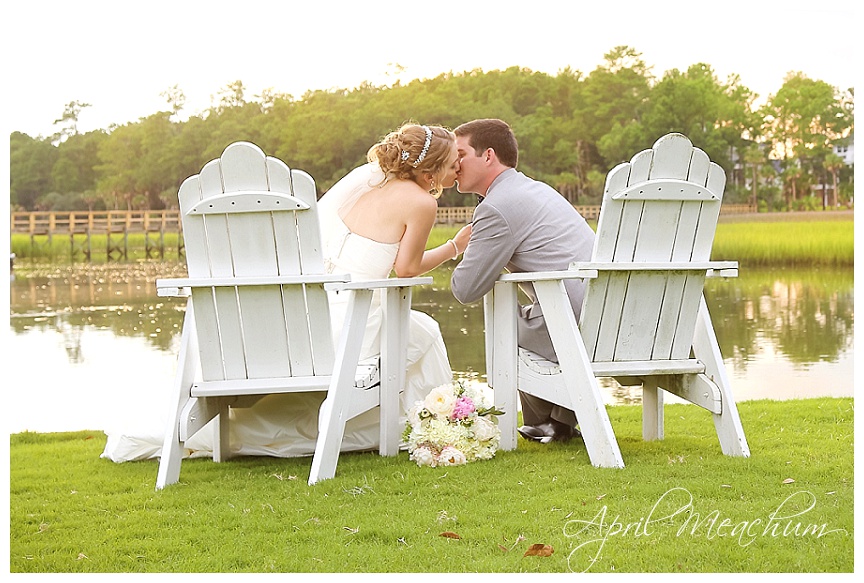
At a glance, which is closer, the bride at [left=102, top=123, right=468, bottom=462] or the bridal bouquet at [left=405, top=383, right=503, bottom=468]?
the bridal bouquet at [left=405, top=383, right=503, bottom=468]

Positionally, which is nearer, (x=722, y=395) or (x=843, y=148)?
(x=722, y=395)

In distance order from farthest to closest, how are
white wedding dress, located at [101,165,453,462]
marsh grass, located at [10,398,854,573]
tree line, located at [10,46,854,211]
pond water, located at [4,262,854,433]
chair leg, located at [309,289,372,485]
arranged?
1. tree line, located at [10,46,854,211]
2. pond water, located at [4,262,854,433]
3. white wedding dress, located at [101,165,453,462]
4. chair leg, located at [309,289,372,485]
5. marsh grass, located at [10,398,854,573]

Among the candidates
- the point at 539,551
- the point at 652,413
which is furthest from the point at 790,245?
the point at 539,551

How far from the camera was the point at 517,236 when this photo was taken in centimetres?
352

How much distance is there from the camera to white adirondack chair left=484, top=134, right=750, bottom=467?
3.16 m

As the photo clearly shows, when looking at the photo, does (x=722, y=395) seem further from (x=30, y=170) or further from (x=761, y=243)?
(x=30, y=170)

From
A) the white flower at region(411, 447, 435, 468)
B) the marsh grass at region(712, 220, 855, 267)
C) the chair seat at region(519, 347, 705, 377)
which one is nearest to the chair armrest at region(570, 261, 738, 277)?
the chair seat at region(519, 347, 705, 377)

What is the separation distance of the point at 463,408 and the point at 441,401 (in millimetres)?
88

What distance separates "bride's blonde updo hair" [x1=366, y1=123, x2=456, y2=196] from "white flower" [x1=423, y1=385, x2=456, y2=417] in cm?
83

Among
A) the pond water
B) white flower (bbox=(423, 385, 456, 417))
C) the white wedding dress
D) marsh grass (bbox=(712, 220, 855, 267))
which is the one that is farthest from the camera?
marsh grass (bbox=(712, 220, 855, 267))

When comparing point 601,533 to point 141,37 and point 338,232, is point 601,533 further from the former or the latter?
point 141,37

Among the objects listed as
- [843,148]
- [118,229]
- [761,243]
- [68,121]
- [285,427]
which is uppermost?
[285,427]
